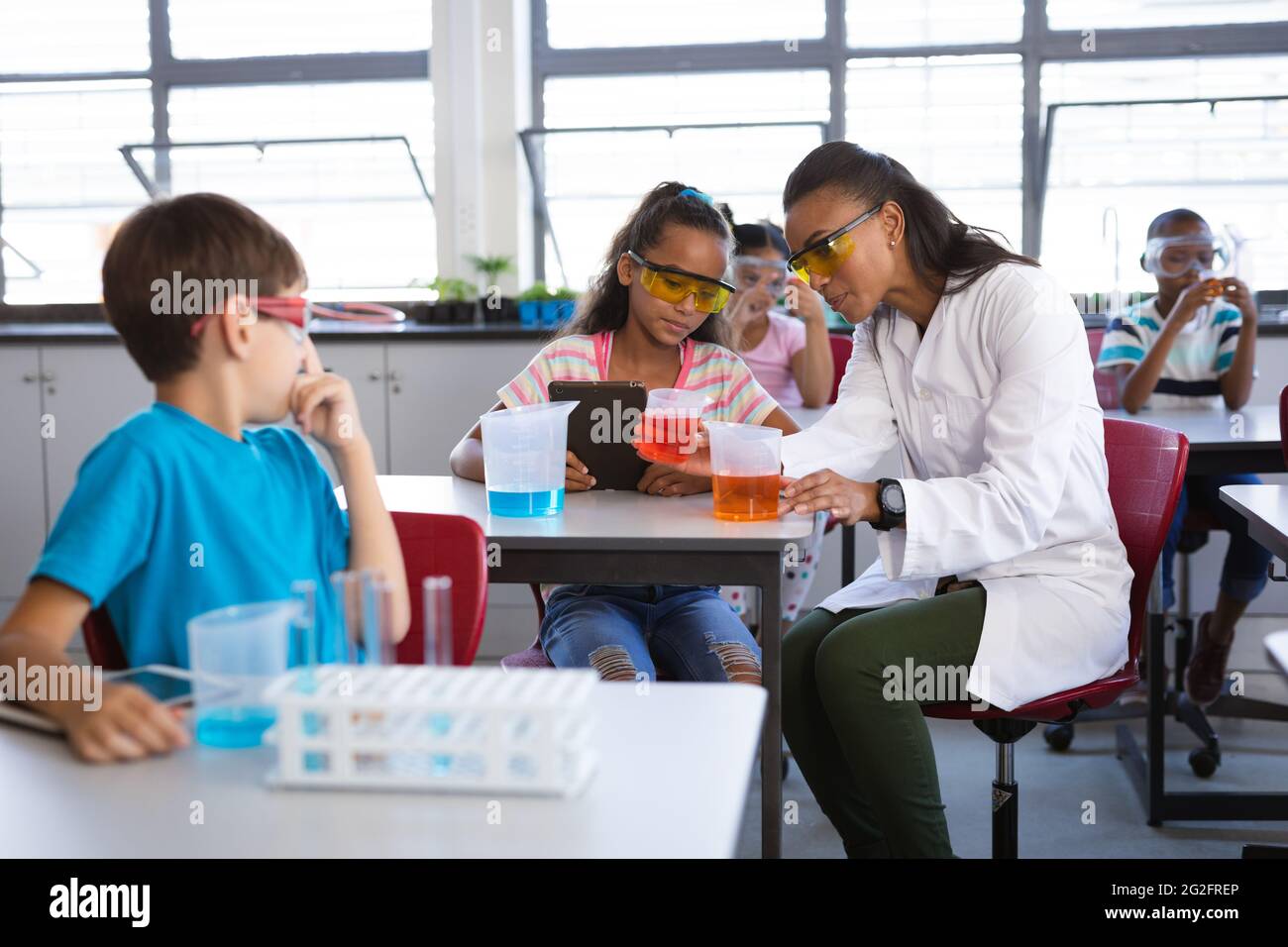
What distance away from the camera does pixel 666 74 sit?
5.06m

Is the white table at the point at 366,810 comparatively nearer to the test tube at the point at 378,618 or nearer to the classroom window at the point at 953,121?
the test tube at the point at 378,618

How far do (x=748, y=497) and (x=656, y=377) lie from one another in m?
0.59

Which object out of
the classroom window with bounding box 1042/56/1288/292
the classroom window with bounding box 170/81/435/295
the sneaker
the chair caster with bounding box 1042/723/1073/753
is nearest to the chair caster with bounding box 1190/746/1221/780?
the sneaker

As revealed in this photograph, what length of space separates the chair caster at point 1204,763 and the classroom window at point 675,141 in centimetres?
273

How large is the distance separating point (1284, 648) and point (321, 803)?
771 mm

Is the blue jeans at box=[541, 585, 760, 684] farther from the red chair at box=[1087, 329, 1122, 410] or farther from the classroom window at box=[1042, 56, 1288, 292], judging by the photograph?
the classroom window at box=[1042, 56, 1288, 292]

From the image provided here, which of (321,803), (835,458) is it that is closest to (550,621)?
(835,458)

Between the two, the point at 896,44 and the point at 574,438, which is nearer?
the point at 574,438

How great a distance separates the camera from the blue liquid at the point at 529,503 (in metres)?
2.01

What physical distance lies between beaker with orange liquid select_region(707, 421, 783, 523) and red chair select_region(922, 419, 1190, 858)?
0.41 metres

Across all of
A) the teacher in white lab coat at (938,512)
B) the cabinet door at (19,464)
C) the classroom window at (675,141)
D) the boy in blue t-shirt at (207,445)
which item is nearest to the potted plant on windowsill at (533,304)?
the classroom window at (675,141)

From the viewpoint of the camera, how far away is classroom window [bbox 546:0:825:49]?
4977 mm
